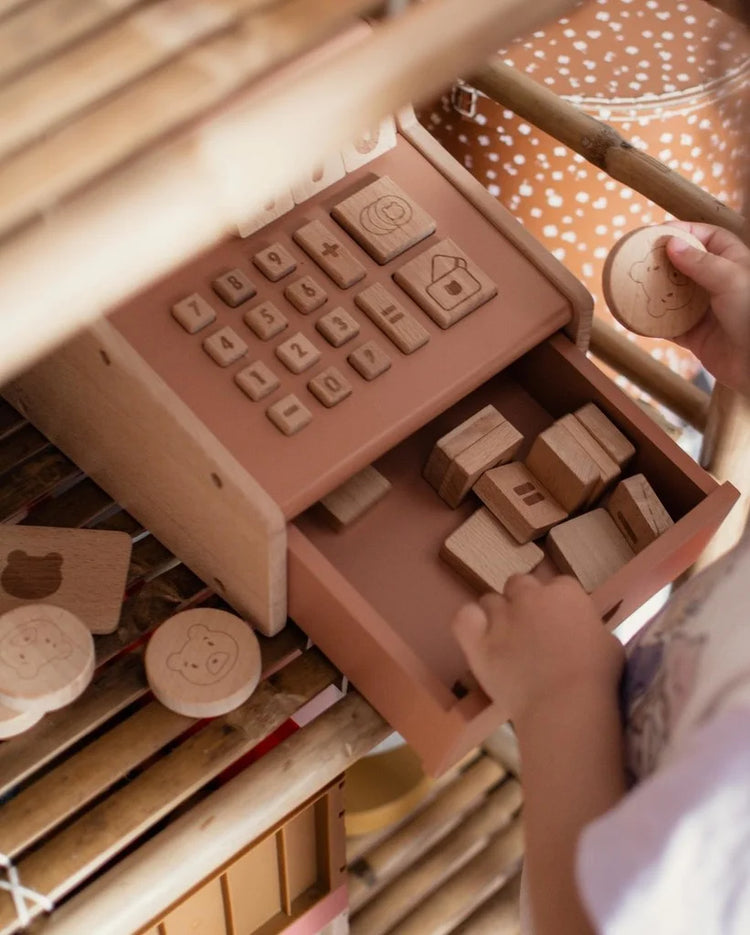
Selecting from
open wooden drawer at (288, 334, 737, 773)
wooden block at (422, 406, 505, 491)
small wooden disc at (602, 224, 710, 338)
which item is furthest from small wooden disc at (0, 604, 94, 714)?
small wooden disc at (602, 224, 710, 338)

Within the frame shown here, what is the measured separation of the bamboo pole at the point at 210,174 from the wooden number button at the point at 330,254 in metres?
0.37

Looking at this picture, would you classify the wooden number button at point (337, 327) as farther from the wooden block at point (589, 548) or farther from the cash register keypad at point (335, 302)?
the wooden block at point (589, 548)

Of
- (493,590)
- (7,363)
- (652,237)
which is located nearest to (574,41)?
(652,237)

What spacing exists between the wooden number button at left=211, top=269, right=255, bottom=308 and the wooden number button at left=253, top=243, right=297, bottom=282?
1 centimetres

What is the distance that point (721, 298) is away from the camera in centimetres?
67

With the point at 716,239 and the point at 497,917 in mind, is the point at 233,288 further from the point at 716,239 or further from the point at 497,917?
the point at 497,917

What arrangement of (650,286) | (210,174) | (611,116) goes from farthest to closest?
(611,116), (650,286), (210,174)

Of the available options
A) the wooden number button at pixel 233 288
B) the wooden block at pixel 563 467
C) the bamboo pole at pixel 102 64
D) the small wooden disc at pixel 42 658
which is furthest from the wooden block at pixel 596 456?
the bamboo pole at pixel 102 64

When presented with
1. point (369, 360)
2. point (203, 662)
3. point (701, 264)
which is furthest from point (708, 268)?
point (203, 662)

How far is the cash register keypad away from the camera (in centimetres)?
61

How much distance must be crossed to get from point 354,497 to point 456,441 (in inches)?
2.8

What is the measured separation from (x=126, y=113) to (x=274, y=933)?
25.2 inches

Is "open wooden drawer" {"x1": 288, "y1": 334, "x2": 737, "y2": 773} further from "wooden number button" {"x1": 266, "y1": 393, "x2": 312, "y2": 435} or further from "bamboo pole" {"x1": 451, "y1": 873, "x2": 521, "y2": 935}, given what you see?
"bamboo pole" {"x1": 451, "y1": 873, "x2": 521, "y2": 935}

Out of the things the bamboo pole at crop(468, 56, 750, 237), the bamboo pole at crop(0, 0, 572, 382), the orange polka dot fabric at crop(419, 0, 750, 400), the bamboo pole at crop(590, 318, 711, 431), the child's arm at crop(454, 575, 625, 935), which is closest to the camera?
the bamboo pole at crop(0, 0, 572, 382)
